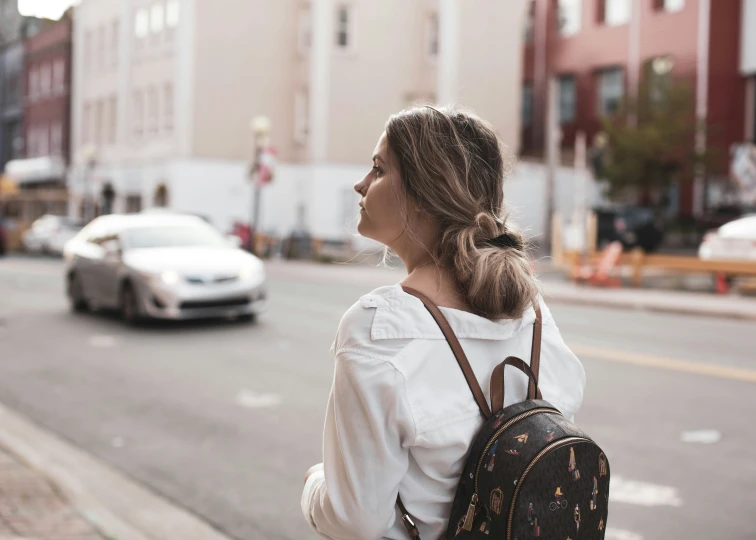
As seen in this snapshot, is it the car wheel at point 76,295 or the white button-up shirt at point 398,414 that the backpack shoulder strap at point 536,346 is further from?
the car wheel at point 76,295

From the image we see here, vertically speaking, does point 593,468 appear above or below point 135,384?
above

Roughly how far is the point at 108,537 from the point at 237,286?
858 centimetres

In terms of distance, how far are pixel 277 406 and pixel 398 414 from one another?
6161mm

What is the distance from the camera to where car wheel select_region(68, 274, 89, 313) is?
14500 millimetres

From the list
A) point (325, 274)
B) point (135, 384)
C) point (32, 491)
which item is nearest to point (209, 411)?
point (135, 384)

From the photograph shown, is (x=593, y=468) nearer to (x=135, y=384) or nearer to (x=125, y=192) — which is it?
(x=135, y=384)

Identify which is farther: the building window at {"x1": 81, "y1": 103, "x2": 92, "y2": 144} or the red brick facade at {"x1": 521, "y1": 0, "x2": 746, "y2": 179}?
the building window at {"x1": 81, "y1": 103, "x2": 92, "y2": 144}

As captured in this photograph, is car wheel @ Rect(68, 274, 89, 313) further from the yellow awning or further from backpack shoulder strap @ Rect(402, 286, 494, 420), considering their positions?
the yellow awning

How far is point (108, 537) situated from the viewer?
421 cm

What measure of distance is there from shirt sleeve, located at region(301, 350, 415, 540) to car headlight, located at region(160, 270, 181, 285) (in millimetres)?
10800

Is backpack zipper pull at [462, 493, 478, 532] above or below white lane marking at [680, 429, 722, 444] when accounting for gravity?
above

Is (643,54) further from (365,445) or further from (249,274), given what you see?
(365,445)

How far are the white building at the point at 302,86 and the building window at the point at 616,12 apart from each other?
4.00 metres

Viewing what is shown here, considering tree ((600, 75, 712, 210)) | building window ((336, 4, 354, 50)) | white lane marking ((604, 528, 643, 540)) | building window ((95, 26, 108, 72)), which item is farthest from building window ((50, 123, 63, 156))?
white lane marking ((604, 528, 643, 540))
